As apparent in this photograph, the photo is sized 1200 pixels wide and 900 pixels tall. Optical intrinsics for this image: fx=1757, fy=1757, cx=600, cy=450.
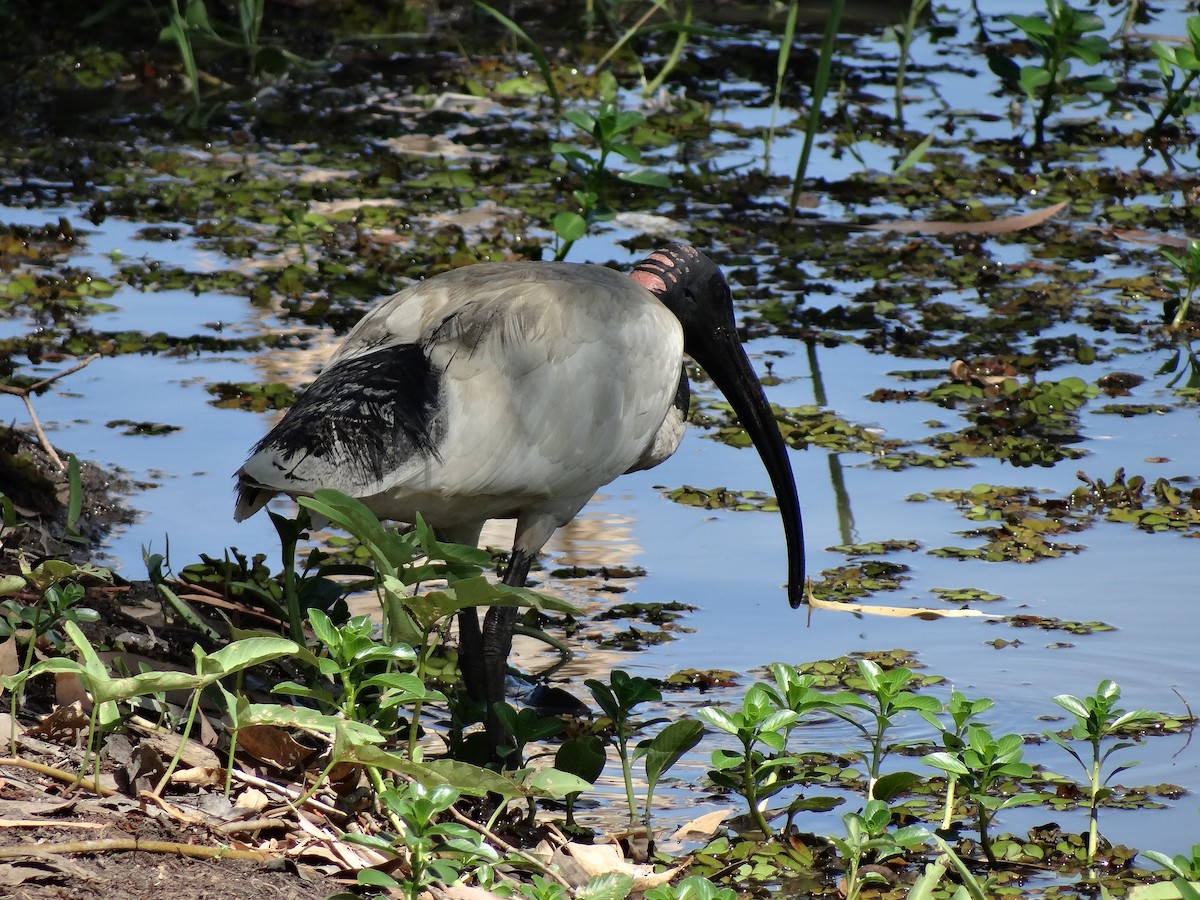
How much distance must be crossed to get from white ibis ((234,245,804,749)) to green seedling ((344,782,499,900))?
101 centimetres

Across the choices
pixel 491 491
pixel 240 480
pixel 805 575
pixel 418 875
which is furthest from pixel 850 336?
pixel 418 875

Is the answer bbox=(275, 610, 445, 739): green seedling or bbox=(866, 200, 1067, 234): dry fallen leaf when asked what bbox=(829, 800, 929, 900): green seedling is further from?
bbox=(866, 200, 1067, 234): dry fallen leaf

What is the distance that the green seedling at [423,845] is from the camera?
2.68m

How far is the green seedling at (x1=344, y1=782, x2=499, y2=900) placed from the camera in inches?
105

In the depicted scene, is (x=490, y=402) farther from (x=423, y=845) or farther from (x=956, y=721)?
(x=423, y=845)

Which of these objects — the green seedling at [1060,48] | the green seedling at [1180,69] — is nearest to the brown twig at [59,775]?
the green seedling at [1180,69]

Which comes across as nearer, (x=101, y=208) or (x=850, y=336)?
(x=850, y=336)

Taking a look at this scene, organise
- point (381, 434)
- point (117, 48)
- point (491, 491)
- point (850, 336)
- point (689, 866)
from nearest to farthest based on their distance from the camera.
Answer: point (689, 866) → point (381, 434) → point (491, 491) → point (850, 336) → point (117, 48)

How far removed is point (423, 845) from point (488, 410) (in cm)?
146

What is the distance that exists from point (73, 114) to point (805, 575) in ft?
20.1

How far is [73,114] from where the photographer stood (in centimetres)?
948

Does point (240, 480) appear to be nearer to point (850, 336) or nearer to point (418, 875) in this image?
point (418, 875)

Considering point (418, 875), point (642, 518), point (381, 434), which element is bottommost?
point (642, 518)

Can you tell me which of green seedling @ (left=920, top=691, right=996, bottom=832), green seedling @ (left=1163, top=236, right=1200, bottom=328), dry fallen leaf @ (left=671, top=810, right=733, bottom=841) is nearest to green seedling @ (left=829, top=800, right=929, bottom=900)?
green seedling @ (left=920, top=691, right=996, bottom=832)
